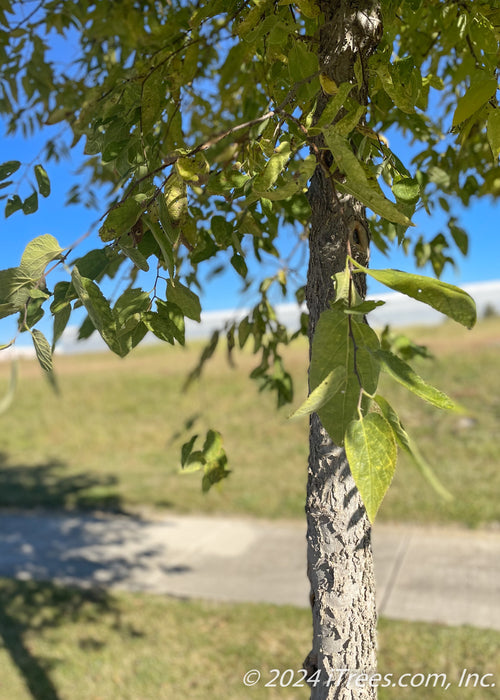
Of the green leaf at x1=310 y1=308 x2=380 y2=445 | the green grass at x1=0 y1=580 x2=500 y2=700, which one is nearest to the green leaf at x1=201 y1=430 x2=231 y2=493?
the green leaf at x1=310 y1=308 x2=380 y2=445

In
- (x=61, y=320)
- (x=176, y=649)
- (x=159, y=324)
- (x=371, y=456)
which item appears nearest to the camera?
(x=371, y=456)

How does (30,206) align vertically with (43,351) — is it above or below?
above

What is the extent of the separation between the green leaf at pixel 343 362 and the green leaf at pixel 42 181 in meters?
0.86

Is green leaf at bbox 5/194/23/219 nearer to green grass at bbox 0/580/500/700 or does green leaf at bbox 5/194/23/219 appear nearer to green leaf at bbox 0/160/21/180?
green leaf at bbox 0/160/21/180

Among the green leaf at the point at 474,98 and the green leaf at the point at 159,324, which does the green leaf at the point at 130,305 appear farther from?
the green leaf at the point at 474,98

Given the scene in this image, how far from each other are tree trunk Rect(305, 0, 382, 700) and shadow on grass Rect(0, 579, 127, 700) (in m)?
2.77

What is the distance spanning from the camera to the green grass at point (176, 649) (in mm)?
3570

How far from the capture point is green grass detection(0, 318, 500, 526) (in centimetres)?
666

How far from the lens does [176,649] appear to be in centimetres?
403

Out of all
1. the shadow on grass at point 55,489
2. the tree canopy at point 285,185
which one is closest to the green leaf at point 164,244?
the tree canopy at point 285,185

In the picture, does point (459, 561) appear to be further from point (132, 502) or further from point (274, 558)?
point (132, 502)

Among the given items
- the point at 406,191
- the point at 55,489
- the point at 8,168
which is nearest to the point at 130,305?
the point at 8,168

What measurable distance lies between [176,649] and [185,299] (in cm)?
353

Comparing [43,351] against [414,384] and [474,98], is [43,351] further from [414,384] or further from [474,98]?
[474,98]
